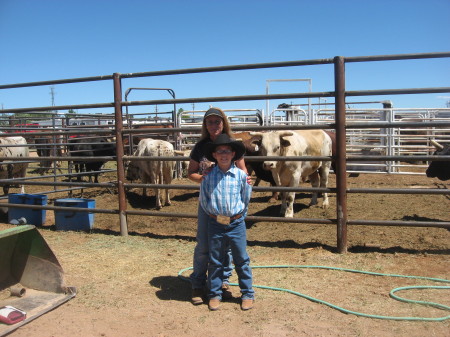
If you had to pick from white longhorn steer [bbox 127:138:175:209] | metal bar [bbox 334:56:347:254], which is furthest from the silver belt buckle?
white longhorn steer [bbox 127:138:175:209]

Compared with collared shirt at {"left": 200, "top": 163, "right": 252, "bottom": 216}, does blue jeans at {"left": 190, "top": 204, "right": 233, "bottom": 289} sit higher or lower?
lower

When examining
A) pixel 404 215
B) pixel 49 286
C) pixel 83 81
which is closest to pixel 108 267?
pixel 49 286

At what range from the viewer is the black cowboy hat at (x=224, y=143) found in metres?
3.12

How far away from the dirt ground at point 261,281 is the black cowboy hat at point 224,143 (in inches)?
47.0

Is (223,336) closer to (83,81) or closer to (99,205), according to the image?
(83,81)

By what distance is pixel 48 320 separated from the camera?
301cm

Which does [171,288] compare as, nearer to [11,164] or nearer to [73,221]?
[73,221]

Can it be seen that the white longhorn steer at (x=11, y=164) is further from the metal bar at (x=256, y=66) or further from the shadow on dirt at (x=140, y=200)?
the metal bar at (x=256, y=66)

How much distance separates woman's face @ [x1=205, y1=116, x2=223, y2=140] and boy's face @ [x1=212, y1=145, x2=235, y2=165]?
0.25 meters

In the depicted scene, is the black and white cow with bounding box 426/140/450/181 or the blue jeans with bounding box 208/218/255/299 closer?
the blue jeans with bounding box 208/218/255/299

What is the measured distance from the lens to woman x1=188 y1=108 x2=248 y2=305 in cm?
333

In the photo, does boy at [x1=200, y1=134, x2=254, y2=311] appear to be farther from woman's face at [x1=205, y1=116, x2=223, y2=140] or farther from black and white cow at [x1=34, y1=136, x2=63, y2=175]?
black and white cow at [x1=34, y1=136, x2=63, y2=175]

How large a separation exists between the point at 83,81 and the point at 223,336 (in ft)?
13.0

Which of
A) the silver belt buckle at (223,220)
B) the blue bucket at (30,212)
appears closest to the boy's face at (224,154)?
the silver belt buckle at (223,220)
